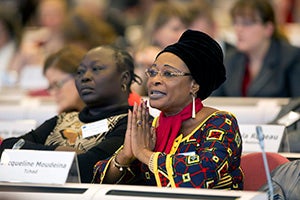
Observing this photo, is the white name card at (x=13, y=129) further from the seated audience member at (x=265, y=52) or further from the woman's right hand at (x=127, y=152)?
the seated audience member at (x=265, y=52)

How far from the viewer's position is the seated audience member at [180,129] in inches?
163

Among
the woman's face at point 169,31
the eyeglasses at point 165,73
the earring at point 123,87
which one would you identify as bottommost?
the woman's face at point 169,31

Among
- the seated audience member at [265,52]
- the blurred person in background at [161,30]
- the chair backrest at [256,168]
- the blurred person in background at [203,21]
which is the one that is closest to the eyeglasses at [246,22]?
the seated audience member at [265,52]

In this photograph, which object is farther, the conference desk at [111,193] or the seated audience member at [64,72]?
the seated audience member at [64,72]

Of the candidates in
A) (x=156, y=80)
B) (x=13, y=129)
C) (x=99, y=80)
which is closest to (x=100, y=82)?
(x=99, y=80)

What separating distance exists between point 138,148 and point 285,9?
7.94m

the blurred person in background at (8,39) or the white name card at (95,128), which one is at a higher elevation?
the white name card at (95,128)

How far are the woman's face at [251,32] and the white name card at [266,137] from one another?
224 centimetres

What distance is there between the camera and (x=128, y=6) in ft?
43.3

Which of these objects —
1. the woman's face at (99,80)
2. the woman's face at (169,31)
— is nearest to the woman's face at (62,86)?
the woman's face at (99,80)

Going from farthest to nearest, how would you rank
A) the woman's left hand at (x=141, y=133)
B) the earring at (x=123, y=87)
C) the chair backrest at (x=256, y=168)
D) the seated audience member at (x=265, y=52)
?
the seated audience member at (x=265, y=52), the earring at (x=123, y=87), the chair backrest at (x=256, y=168), the woman's left hand at (x=141, y=133)

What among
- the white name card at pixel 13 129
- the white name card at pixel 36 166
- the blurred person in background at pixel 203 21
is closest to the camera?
the white name card at pixel 36 166

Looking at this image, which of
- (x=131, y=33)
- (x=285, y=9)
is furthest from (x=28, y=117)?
(x=285, y=9)

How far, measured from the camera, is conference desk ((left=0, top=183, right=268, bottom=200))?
3732 mm
